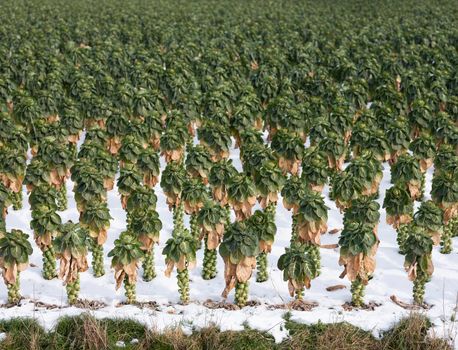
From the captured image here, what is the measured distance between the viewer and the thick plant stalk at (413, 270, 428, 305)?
→ 39.4 feet

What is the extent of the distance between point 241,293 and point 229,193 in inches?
95.8

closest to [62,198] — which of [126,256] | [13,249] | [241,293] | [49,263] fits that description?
[49,263]

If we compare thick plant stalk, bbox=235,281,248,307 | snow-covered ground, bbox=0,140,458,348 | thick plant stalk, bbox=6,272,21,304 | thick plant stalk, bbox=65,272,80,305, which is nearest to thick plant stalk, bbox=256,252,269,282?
snow-covered ground, bbox=0,140,458,348

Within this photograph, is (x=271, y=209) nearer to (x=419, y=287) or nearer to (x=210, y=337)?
(x=419, y=287)

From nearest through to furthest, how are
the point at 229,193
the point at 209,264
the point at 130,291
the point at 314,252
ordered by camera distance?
the point at 130,291 < the point at 314,252 < the point at 209,264 < the point at 229,193

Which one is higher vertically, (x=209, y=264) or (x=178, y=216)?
(x=178, y=216)

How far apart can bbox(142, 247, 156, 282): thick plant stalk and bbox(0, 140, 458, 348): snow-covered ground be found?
0.49 feet

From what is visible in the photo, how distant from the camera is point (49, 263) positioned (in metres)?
13.1

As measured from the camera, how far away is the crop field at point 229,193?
11.8 m

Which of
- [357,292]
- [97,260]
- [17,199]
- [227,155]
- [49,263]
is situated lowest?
[357,292]

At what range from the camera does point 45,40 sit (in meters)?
29.7

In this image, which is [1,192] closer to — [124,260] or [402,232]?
[124,260]

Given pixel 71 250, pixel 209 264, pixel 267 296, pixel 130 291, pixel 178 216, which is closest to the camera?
pixel 71 250

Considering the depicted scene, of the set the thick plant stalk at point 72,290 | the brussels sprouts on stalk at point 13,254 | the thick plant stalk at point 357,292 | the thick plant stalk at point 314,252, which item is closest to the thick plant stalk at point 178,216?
the thick plant stalk at point 72,290
